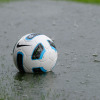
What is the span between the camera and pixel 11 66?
9539 millimetres

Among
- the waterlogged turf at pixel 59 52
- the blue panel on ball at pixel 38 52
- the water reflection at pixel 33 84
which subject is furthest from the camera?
the blue panel on ball at pixel 38 52

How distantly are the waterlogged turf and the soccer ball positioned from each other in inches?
8.7

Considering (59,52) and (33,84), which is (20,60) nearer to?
(33,84)

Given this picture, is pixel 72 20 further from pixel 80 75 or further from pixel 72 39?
pixel 80 75

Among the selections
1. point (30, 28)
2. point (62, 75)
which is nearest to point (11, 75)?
point (62, 75)

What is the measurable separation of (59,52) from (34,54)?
2.90 m

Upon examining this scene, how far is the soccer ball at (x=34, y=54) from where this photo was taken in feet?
28.0

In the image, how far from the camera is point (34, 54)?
28.0 feet

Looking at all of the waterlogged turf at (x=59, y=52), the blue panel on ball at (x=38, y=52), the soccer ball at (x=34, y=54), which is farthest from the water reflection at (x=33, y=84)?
the blue panel on ball at (x=38, y=52)

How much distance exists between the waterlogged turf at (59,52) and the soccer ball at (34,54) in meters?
0.22

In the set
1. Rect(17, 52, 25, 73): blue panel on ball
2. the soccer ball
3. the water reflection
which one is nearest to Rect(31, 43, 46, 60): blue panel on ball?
the soccer ball

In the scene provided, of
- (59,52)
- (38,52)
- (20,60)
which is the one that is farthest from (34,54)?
(59,52)

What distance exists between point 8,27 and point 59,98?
1002 cm

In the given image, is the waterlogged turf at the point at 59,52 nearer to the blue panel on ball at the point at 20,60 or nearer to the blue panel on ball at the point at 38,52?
the blue panel on ball at the point at 20,60
